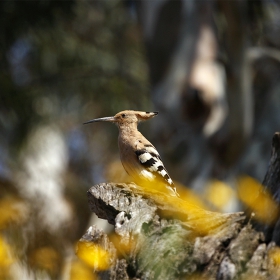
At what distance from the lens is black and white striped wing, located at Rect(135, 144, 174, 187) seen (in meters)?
3.88

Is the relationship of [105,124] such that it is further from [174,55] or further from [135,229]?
[135,229]

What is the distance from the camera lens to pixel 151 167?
392 centimetres

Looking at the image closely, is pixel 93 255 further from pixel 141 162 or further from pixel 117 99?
pixel 117 99

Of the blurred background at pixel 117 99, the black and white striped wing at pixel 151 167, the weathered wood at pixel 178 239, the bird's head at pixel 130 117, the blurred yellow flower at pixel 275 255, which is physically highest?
the blurred background at pixel 117 99

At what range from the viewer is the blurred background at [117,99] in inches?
254

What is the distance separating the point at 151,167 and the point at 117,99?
6.10 metres

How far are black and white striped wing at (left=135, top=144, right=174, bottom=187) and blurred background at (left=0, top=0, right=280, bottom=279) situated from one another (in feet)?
1.73

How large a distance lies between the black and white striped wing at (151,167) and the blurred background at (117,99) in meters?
0.53

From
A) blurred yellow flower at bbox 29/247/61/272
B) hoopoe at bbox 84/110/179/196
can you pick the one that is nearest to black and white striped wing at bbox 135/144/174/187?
hoopoe at bbox 84/110/179/196

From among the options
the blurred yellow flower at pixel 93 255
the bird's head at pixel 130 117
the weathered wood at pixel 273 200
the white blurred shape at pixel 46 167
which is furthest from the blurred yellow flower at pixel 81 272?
the white blurred shape at pixel 46 167

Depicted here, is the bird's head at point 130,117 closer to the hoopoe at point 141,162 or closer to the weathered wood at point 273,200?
the hoopoe at point 141,162

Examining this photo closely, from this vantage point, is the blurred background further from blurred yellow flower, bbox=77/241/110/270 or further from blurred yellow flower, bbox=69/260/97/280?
blurred yellow flower, bbox=77/241/110/270

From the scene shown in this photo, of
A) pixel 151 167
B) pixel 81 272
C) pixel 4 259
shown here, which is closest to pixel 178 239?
pixel 81 272

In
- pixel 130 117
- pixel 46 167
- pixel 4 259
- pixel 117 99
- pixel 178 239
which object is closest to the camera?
pixel 178 239
